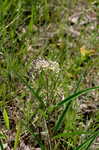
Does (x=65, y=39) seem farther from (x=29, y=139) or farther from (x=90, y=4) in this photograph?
(x=29, y=139)

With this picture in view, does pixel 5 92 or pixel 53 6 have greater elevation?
pixel 53 6

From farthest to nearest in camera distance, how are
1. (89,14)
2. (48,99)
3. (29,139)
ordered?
(89,14) → (29,139) → (48,99)

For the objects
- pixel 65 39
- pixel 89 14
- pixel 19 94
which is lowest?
pixel 19 94

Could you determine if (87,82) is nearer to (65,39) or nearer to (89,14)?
(65,39)

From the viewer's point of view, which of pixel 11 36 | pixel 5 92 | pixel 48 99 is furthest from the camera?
pixel 11 36

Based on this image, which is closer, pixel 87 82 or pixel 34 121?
pixel 34 121

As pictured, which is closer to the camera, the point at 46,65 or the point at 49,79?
the point at 46,65

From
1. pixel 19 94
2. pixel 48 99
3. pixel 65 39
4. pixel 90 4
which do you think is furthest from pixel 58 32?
pixel 48 99
